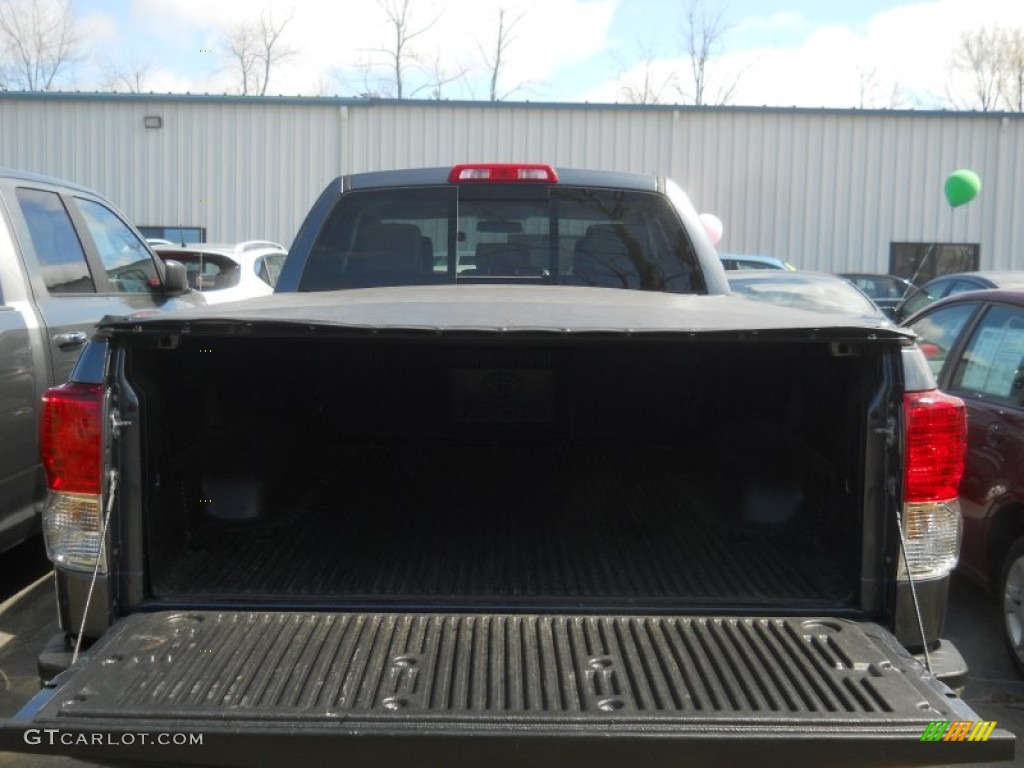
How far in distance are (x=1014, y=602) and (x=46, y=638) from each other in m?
4.31

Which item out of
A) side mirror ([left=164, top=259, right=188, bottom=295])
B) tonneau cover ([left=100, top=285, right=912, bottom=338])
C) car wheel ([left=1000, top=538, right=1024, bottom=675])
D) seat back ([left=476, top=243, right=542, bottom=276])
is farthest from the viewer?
side mirror ([left=164, top=259, right=188, bottom=295])

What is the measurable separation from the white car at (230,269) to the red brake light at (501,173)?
4.43m

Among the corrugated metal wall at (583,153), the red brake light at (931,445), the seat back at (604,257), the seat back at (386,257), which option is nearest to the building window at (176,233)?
the corrugated metal wall at (583,153)

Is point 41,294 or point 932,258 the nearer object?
point 41,294

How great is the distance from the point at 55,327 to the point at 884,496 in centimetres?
404

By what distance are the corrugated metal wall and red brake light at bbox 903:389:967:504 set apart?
2043 centimetres

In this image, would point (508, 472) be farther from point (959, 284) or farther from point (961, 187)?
point (961, 187)

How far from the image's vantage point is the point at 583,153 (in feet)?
73.7

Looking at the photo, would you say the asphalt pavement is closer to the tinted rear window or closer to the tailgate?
the tailgate

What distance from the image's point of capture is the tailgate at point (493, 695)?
212 centimetres

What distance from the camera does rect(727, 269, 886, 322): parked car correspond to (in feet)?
31.3

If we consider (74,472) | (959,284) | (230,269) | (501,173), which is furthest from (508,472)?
(959,284)

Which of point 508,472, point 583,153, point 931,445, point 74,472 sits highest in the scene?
point 583,153

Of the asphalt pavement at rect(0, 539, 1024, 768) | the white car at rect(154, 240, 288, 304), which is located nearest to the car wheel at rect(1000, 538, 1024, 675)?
the asphalt pavement at rect(0, 539, 1024, 768)
